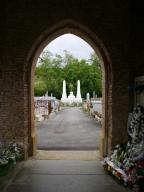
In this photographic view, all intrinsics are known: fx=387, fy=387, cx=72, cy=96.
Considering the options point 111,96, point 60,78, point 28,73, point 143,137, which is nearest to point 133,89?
point 111,96

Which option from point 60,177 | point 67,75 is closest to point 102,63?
point 60,177

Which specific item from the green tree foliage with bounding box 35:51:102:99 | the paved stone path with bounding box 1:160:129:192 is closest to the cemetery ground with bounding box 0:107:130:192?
the paved stone path with bounding box 1:160:129:192

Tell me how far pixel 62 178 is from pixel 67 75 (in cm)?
4860

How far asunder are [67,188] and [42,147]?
5.51 m

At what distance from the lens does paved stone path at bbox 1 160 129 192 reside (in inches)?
347

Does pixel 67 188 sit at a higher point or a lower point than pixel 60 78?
lower

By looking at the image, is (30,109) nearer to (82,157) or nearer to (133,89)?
(82,157)

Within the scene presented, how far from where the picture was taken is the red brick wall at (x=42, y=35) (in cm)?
1159

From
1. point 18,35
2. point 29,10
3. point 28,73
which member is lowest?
point 28,73

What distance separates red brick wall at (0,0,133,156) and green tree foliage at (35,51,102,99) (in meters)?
42.0

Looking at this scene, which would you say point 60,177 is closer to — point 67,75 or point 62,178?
point 62,178

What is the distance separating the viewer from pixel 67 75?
5806 centimetres

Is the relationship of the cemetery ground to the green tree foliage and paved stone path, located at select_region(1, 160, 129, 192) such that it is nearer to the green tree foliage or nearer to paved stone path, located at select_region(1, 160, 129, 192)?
paved stone path, located at select_region(1, 160, 129, 192)

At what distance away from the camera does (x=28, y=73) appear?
12180mm
